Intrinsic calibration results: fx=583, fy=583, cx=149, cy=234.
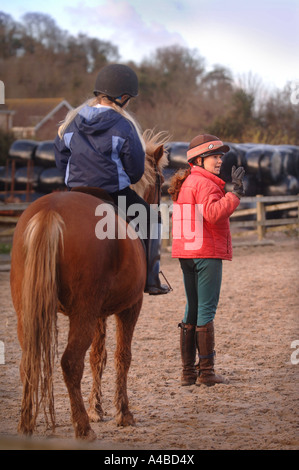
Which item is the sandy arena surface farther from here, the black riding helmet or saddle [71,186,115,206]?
the black riding helmet

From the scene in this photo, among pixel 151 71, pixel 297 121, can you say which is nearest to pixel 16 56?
pixel 151 71

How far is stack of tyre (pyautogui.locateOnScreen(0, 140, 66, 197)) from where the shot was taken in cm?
1609

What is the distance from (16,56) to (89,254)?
2235 inches

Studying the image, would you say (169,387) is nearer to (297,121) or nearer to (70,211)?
(70,211)

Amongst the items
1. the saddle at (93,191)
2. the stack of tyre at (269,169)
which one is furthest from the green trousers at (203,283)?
the stack of tyre at (269,169)

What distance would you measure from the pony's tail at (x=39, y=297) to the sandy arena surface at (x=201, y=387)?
0.39 m

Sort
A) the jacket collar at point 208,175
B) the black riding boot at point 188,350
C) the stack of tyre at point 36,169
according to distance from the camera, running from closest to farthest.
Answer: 1. the jacket collar at point 208,175
2. the black riding boot at point 188,350
3. the stack of tyre at point 36,169

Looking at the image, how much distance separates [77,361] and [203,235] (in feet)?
5.08

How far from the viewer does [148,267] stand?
→ 362cm

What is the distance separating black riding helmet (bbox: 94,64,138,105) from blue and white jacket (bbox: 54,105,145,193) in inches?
4.8

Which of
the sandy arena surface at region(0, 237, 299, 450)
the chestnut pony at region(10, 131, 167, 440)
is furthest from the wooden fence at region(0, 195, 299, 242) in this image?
the chestnut pony at region(10, 131, 167, 440)
